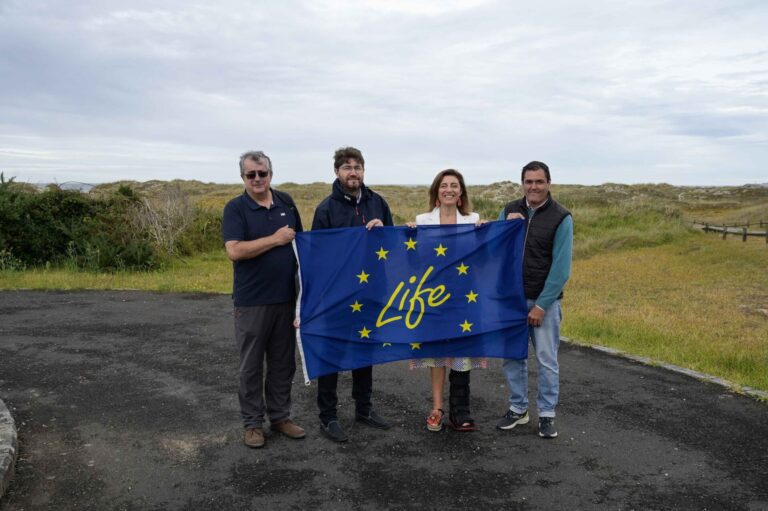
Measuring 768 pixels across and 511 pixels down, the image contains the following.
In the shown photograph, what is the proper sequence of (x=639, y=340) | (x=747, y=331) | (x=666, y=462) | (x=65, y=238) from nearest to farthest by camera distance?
(x=666, y=462) < (x=639, y=340) < (x=747, y=331) < (x=65, y=238)

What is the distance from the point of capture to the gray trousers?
17.1 ft

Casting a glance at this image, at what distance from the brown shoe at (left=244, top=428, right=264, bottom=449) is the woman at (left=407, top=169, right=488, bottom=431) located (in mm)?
1411

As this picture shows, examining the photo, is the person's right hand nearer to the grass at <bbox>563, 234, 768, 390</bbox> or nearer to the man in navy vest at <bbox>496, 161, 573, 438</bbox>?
the man in navy vest at <bbox>496, 161, 573, 438</bbox>

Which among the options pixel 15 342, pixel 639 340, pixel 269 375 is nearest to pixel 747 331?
pixel 639 340

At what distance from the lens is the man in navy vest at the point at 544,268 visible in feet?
17.0

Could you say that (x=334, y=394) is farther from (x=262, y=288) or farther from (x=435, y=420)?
(x=262, y=288)

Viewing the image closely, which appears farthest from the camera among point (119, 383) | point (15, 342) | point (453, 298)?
point (15, 342)

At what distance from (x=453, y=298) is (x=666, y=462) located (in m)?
2.08

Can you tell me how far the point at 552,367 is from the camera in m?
5.34

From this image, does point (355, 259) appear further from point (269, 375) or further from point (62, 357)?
point (62, 357)

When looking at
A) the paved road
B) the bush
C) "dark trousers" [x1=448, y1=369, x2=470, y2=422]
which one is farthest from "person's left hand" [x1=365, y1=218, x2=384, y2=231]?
the bush

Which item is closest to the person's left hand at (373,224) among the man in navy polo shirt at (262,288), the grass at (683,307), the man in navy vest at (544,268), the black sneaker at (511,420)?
the man in navy polo shirt at (262,288)

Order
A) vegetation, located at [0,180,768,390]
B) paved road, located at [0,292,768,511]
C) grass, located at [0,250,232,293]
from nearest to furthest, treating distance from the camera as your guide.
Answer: paved road, located at [0,292,768,511], vegetation, located at [0,180,768,390], grass, located at [0,250,232,293]

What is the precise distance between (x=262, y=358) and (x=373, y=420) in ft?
3.72
